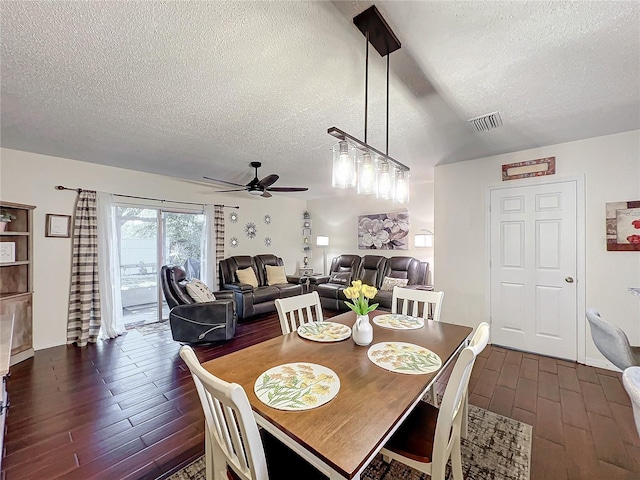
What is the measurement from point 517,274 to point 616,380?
124cm

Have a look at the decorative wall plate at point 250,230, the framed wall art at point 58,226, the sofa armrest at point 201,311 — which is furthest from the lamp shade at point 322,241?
the framed wall art at point 58,226

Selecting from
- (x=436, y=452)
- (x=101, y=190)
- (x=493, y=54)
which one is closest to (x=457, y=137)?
(x=493, y=54)

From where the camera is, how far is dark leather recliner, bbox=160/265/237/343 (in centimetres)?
336

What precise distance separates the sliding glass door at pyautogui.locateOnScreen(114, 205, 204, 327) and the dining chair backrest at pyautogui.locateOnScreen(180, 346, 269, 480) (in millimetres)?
4081

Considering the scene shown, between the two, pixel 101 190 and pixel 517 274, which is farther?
pixel 101 190

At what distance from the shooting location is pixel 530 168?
3.19 meters

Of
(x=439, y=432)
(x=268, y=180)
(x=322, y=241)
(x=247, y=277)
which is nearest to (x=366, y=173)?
(x=439, y=432)

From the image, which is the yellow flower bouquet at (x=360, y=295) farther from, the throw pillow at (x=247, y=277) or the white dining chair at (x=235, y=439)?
the throw pillow at (x=247, y=277)

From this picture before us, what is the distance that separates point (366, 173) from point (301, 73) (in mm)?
788

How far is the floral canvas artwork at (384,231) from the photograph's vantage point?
212 inches

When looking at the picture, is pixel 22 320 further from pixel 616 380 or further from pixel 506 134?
pixel 616 380

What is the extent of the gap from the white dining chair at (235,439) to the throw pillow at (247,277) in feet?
12.5

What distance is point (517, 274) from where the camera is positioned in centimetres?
329

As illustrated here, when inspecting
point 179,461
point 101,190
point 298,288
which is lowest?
point 179,461
